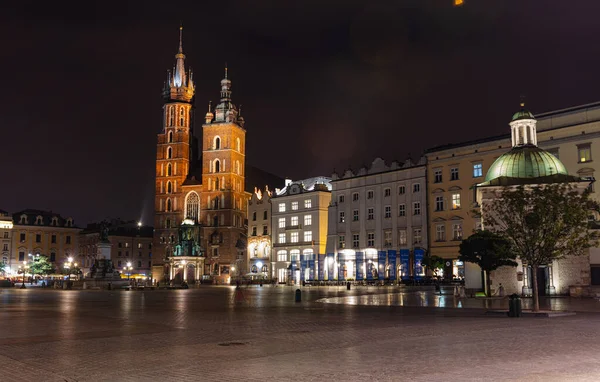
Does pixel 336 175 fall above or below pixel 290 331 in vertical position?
above

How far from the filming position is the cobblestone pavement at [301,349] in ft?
35.8

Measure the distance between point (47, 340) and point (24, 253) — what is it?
124 meters

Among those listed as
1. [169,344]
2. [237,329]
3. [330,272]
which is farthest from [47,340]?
[330,272]

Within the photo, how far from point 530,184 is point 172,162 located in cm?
8883

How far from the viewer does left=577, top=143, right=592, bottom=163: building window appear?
59.4 meters

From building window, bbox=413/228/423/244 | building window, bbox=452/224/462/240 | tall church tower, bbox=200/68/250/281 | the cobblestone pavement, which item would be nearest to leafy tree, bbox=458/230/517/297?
the cobblestone pavement

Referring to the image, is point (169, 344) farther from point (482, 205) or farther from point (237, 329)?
point (482, 205)

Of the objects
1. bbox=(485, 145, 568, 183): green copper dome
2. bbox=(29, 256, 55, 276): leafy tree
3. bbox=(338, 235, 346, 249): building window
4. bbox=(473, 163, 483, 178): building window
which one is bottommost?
bbox=(29, 256, 55, 276): leafy tree

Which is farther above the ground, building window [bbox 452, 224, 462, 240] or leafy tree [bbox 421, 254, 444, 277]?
building window [bbox 452, 224, 462, 240]

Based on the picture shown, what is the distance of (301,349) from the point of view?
1413cm

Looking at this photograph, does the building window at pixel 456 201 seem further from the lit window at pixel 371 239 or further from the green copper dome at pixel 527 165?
the green copper dome at pixel 527 165

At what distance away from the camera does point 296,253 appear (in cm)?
9469

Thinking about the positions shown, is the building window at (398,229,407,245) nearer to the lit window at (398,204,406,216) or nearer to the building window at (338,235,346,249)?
the lit window at (398,204,406,216)

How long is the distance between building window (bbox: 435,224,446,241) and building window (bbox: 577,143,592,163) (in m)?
18.1
